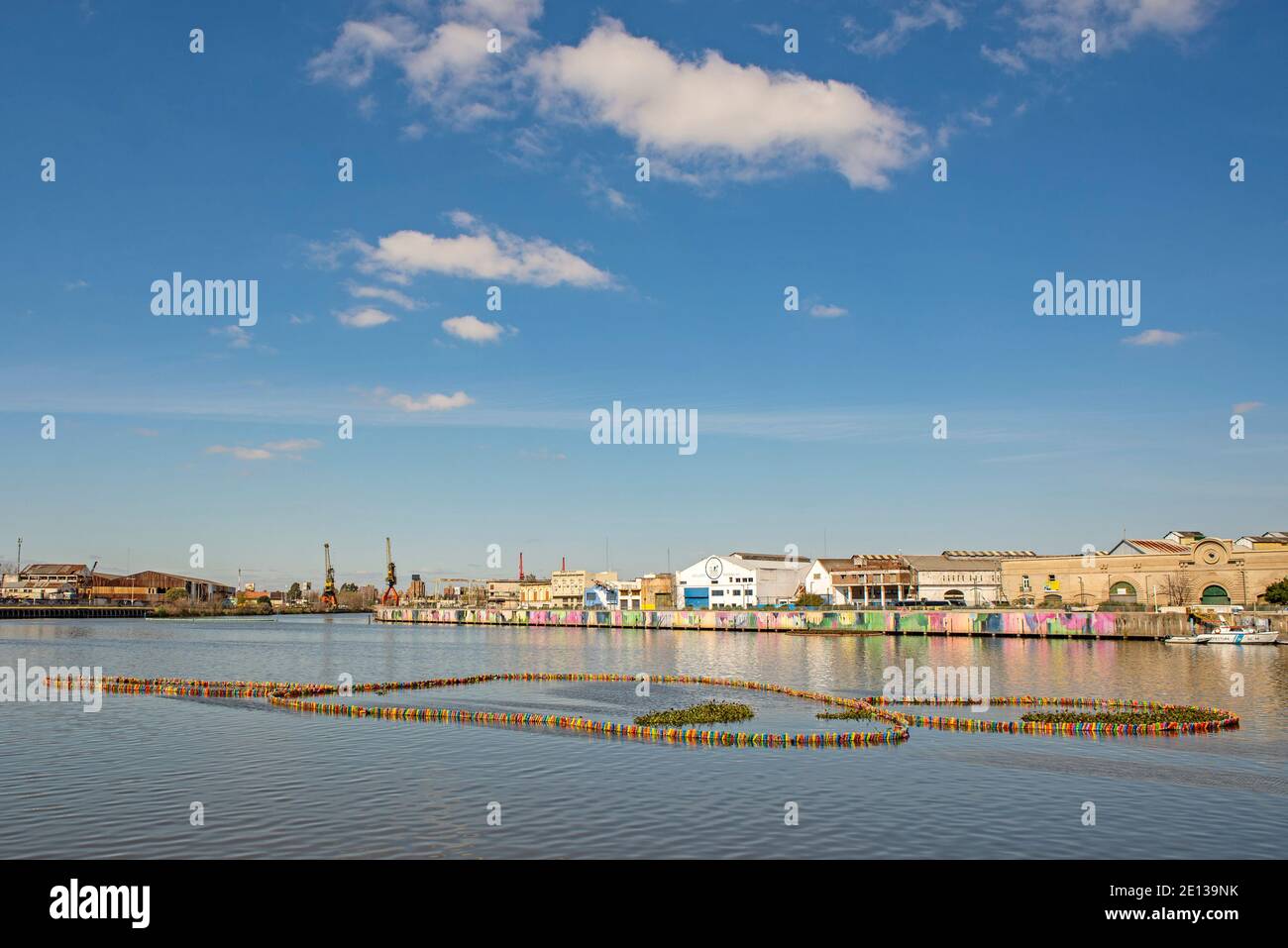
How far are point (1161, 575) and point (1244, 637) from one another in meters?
44.0

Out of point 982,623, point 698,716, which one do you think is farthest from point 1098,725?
point 982,623

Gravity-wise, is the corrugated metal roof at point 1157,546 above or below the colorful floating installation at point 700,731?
above

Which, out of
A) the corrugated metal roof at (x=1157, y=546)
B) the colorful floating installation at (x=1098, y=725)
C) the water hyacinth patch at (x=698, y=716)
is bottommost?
the colorful floating installation at (x=1098, y=725)

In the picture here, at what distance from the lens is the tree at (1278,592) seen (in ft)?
514

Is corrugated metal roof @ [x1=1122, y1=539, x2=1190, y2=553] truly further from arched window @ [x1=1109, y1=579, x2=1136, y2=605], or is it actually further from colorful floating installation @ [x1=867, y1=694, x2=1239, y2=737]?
colorful floating installation @ [x1=867, y1=694, x2=1239, y2=737]

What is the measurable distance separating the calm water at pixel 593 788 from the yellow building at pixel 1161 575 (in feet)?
340

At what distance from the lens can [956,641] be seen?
497 ft

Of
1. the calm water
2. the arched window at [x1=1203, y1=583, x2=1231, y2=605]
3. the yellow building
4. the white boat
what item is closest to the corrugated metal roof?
the yellow building

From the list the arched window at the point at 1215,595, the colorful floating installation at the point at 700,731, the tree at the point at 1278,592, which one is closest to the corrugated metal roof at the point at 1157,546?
the arched window at the point at 1215,595

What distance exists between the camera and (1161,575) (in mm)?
172625

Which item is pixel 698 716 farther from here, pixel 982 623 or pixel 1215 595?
pixel 1215 595

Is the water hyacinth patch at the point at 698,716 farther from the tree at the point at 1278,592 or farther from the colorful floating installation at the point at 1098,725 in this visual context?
the tree at the point at 1278,592
